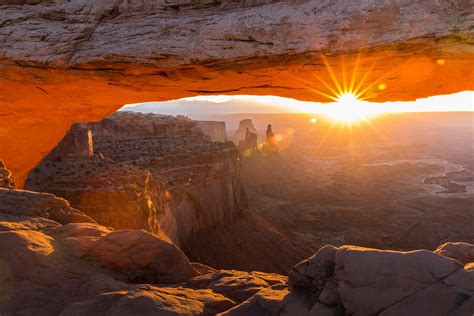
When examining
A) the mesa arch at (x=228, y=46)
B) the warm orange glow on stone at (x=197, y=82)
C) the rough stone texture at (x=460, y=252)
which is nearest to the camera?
the rough stone texture at (x=460, y=252)

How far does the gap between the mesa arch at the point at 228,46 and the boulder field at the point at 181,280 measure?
3.39m

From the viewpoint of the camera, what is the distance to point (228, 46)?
6.76 metres

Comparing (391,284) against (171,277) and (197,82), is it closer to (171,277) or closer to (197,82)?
(171,277)

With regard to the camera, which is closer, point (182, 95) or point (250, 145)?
point (182, 95)

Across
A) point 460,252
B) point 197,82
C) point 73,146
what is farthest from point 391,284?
point 73,146

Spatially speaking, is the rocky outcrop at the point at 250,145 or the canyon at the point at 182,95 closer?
the canyon at the point at 182,95

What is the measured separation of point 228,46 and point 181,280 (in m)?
4.58

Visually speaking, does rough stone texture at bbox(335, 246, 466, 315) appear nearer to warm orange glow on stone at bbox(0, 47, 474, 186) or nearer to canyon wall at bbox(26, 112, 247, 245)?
warm orange glow on stone at bbox(0, 47, 474, 186)

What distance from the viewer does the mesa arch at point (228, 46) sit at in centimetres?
601

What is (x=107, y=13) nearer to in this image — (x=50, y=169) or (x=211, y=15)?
(x=211, y=15)

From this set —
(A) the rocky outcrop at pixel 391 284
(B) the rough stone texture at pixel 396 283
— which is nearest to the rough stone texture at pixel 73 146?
(A) the rocky outcrop at pixel 391 284

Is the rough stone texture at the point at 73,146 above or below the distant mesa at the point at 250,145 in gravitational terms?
above

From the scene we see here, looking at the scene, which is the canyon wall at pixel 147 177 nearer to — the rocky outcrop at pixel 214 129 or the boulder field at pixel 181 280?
the boulder field at pixel 181 280

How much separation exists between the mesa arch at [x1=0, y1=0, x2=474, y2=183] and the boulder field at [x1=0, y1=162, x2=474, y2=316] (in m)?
3.39
